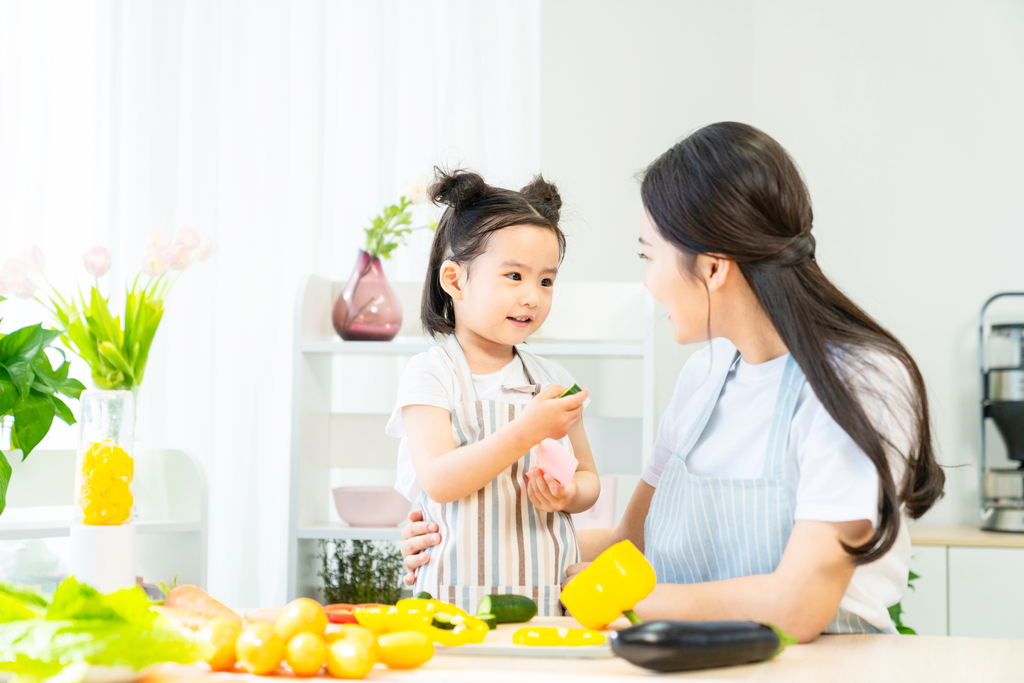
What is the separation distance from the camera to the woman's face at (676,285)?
96 centimetres

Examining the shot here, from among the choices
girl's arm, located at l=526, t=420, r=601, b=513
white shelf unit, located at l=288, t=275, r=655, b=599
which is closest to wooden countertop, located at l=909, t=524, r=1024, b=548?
white shelf unit, located at l=288, t=275, r=655, b=599

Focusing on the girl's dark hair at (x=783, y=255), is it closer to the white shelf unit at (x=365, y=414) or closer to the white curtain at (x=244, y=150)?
the white shelf unit at (x=365, y=414)

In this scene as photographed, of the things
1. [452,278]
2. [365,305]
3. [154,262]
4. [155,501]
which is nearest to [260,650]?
[452,278]

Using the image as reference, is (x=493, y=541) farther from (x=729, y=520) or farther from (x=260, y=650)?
(x=260, y=650)

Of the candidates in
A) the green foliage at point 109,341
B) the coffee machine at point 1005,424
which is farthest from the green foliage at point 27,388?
the coffee machine at point 1005,424

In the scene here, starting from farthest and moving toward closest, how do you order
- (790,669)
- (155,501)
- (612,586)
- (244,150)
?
(244,150), (155,501), (612,586), (790,669)

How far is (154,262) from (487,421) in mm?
837

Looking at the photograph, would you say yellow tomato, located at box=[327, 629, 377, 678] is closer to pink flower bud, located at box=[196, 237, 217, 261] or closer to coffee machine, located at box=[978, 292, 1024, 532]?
pink flower bud, located at box=[196, 237, 217, 261]

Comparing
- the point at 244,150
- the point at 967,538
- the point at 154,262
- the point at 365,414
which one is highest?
the point at 244,150

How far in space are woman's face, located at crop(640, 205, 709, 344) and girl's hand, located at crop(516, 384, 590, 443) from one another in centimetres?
16

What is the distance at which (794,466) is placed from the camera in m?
0.90

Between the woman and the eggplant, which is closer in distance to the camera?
the eggplant

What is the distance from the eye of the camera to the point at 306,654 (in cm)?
64

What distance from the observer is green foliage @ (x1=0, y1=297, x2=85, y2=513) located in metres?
1.43
